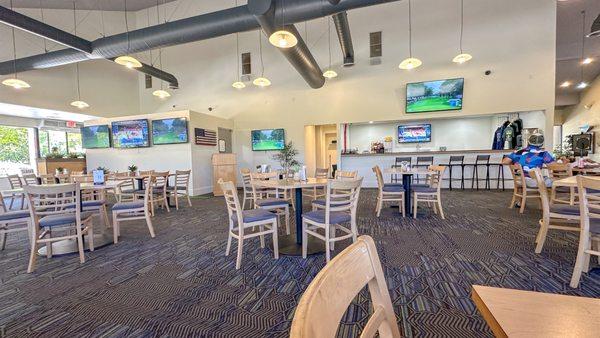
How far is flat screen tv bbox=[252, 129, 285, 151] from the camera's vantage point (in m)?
9.46

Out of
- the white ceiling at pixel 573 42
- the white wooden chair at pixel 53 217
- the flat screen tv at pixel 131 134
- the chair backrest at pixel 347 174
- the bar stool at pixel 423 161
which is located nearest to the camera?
the white wooden chair at pixel 53 217

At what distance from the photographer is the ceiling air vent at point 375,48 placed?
8.24 metres

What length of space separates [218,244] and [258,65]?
765 cm

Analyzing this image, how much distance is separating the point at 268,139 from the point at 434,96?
18.5ft

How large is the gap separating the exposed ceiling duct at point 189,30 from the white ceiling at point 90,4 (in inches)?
58.8

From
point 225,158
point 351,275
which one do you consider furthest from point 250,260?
point 225,158

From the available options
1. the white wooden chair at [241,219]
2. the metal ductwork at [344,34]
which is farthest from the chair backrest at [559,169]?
the metal ductwork at [344,34]

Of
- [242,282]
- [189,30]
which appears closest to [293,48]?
[189,30]

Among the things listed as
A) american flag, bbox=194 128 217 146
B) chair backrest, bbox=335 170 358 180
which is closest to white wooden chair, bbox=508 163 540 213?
chair backrest, bbox=335 170 358 180

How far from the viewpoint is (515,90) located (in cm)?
730

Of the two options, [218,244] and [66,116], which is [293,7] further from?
[66,116]

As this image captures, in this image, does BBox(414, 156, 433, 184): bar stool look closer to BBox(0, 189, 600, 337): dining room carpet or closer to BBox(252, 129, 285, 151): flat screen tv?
BBox(0, 189, 600, 337): dining room carpet

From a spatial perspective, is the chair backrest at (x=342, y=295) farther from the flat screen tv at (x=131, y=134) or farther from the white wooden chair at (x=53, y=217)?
the flat screen tv at (x=131, y=134)

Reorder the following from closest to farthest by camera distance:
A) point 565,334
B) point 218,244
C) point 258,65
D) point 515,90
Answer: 1. point 565,334
2. point 218,244
3. point 515,90
4. point 258,65
